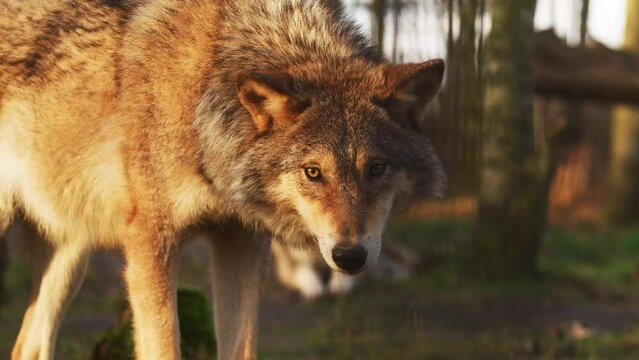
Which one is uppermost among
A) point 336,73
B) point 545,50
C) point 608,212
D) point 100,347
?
point 336,73

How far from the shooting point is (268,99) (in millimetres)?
4672

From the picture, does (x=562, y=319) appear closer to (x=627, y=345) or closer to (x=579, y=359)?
(x=627, y=345)

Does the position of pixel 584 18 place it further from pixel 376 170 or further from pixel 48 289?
pixel 376 170

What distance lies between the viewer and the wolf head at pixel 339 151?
441cm

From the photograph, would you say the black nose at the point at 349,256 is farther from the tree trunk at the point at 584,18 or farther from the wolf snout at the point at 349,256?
the tree trunk at the point at 584,18

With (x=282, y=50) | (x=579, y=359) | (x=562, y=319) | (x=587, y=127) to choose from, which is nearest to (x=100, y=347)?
(x=282, y=50)

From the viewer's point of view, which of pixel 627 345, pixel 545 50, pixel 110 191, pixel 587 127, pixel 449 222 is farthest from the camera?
pixel 587 127

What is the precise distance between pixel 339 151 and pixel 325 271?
20.2 feet

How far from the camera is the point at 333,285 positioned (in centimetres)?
1030

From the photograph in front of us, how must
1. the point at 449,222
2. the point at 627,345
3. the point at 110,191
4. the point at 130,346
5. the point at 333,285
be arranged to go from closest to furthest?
the point at 110,191
the point at 130,346
the point at 627,345
the point at 333,285
the point at 449,222

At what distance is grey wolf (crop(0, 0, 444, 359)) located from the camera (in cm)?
456

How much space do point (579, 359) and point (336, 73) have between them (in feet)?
9.90

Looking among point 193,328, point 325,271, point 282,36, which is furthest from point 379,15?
point 282,36

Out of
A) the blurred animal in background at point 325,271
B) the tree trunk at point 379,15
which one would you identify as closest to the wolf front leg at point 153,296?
the blurred animal in background at point 325,271
